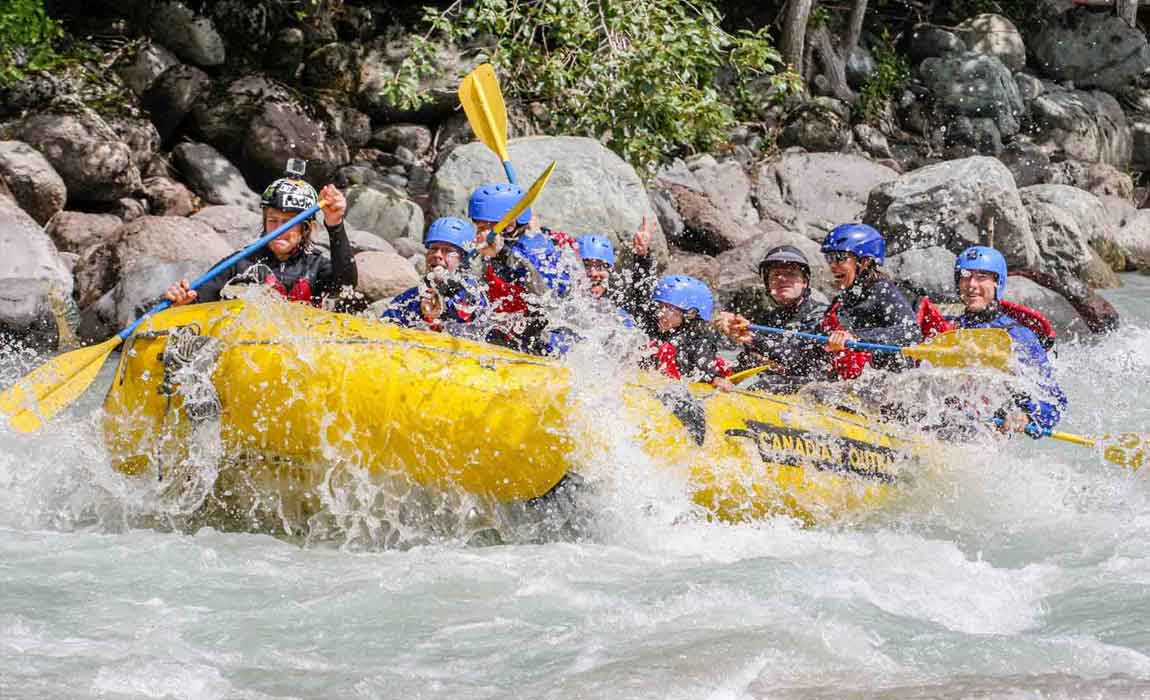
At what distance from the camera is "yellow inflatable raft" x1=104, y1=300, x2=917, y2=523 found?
15.9 feet

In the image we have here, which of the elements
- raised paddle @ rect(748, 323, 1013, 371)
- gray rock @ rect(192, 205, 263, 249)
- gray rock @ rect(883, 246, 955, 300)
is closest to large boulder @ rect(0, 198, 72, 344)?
gray rock @ rect(192, 205, 263, 249)

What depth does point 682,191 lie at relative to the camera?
45.0 feet

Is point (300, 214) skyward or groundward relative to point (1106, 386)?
skyward

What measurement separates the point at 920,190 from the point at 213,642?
10.7 m

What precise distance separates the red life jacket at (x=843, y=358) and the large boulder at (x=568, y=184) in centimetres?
522

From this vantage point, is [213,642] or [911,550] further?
[911,550]

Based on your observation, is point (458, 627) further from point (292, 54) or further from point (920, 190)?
point (292, 54)

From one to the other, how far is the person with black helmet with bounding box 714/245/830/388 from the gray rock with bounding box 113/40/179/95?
883 centimetres

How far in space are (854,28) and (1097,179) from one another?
3925mm

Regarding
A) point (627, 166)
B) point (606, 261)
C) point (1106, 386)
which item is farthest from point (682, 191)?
point (606, 261)

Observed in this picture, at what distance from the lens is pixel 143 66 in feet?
43.7

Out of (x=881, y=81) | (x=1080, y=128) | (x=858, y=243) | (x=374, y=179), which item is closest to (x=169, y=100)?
(x=374, y=179)

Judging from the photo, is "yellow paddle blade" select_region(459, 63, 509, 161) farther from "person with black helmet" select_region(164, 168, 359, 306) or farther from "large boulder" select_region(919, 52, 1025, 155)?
"large boulder" select_region(919, 52, 1025, 155)

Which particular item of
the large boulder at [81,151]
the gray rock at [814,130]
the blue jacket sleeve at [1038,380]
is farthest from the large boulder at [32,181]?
the gray rock at [814,130]
